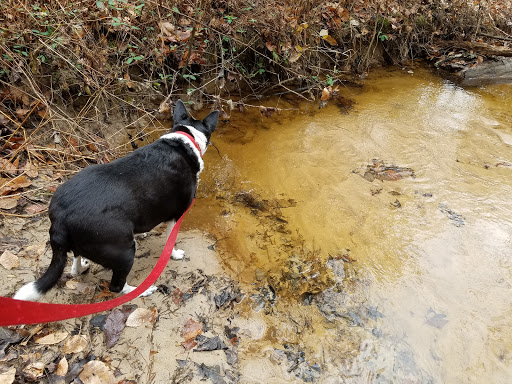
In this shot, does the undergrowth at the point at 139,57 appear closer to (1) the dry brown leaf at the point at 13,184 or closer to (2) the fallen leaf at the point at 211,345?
(1) the dry brown leaf at the point at 13,184

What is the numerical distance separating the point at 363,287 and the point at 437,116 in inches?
158

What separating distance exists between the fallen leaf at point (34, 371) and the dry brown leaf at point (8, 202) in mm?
1674

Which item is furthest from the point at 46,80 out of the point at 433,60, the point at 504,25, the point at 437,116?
the point at 504,25

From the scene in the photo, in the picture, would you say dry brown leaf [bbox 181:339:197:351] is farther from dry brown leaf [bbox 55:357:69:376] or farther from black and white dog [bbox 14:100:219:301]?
dry brown leaf [bbox 55:357:69:376]

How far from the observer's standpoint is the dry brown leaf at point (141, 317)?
2.38 meters

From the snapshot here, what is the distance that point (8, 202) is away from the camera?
10.2ft

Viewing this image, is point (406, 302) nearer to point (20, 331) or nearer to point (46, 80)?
point (20, 331)

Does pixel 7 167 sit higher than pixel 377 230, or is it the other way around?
pixel 7 167

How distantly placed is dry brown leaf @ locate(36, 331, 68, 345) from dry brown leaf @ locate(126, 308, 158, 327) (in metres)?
0.40

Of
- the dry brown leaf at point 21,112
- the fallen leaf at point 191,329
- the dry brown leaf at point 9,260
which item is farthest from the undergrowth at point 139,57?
the fallen leaf at point 191,329

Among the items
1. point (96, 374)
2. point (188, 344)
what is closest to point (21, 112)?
point (96, 374)

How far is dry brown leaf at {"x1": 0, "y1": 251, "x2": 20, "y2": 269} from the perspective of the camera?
8.41ft

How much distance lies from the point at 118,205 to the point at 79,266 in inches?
31.1

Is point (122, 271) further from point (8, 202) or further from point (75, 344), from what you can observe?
point (8, 202)
